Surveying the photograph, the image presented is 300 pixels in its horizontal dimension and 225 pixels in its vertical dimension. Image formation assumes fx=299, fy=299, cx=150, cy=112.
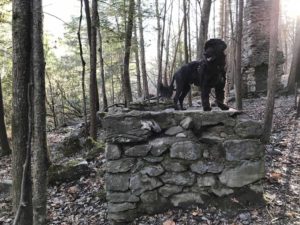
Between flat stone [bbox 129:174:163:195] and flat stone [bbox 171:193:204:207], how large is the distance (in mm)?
319

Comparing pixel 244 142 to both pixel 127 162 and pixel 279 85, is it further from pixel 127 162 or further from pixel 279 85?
pixel 279 85

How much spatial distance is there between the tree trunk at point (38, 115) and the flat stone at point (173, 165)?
179 cm

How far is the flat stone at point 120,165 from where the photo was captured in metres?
4.27

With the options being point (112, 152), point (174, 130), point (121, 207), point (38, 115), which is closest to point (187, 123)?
point (174, 130)

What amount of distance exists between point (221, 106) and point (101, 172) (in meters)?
Answer: 2.82

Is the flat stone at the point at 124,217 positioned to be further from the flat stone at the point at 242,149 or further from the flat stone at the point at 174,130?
the flat stone at the point at 242,149

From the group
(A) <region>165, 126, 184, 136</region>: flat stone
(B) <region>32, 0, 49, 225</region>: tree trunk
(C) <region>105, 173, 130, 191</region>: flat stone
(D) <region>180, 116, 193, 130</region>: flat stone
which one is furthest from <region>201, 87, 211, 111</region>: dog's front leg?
(B) <region>32, 0, 49, 225</region>: tree trunk

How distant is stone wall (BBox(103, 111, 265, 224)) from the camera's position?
4.20 m

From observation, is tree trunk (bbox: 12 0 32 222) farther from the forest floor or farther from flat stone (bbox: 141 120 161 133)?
the forest floor

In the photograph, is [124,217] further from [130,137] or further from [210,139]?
[210,139]

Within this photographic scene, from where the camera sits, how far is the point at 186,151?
13.9 ft

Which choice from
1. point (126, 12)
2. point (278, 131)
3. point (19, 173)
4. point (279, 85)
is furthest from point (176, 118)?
point (279, 85)

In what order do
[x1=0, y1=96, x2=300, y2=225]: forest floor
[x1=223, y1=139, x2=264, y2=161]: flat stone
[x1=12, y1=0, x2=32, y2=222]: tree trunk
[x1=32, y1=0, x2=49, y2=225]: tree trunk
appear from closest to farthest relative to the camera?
1. [x1=32, y1=0, x2=49, y2=225]: tree trunk
2. [x1=12, y1=0, x2=32, y2=222]: tree trunk
3. [x1=0, y1=96, x2=300, y2=225]: forest floor
4. [x1=223, y1=139, x2=264, y2=161]: flat stone

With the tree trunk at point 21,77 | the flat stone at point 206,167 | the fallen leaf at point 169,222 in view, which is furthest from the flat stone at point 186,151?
the tree trunk at point 21,77
